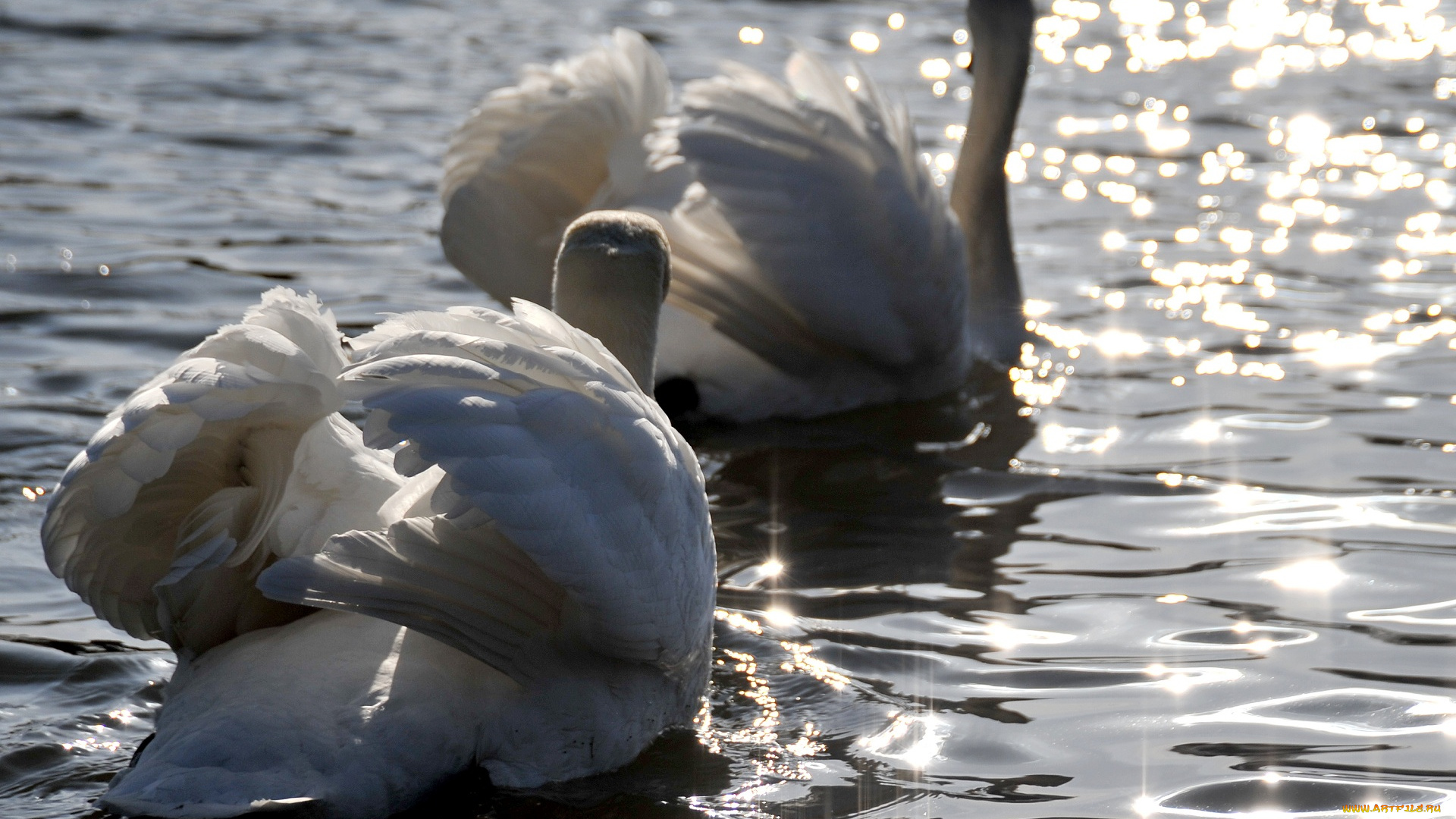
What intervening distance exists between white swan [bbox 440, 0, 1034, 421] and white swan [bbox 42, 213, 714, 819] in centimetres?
229

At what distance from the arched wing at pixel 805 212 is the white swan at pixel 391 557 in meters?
2.26

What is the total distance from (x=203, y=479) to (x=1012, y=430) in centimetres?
335

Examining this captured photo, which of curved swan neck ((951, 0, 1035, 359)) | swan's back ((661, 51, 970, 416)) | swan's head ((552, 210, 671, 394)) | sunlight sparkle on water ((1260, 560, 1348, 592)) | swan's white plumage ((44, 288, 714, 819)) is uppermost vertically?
curved swan neck ((951, 0, 1035, 359))

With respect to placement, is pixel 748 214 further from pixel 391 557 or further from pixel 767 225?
pixel 391 557

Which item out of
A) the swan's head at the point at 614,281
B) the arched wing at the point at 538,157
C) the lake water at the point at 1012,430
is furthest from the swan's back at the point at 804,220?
the swan's head at the point at 614,281

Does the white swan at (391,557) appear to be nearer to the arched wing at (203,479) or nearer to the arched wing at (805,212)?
the arched wing at (203,479)

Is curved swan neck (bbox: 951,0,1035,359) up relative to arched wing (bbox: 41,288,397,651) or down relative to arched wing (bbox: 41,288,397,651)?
up

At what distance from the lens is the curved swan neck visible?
686cm

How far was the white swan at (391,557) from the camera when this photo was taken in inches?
110

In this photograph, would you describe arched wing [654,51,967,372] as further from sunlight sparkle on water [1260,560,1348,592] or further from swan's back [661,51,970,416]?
sunlight sparkle on water [1260,560,1348,592]

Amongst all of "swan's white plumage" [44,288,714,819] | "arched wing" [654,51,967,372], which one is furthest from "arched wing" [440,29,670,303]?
"swan's white plumage" [44,288,714,819]

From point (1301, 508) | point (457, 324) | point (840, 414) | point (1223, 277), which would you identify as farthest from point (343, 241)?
point (457, 324)

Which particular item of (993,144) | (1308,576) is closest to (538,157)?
(993,144)

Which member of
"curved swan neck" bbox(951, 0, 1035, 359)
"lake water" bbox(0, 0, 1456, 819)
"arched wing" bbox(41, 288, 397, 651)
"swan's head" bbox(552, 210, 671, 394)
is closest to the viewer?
"arched wing" bbox(41, 288, 397, 651)
